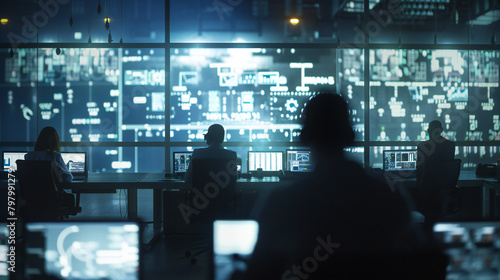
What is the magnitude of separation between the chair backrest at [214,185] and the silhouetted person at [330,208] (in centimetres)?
252

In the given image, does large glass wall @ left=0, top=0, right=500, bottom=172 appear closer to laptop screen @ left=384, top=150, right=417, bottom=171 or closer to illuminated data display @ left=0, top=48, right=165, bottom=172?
illuminated data display @ left=0, top=48, right=165, bottom=172

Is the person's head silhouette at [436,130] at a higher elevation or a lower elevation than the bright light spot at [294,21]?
lower

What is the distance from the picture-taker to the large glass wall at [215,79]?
5.43 metres

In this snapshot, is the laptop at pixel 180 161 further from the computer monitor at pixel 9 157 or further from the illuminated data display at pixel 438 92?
the illuminated data display at pixel 438 92

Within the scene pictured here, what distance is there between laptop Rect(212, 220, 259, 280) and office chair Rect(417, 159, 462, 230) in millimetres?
3489

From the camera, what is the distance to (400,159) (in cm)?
503

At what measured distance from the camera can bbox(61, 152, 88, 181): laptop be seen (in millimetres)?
4867

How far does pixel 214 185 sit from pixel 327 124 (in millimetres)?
2607

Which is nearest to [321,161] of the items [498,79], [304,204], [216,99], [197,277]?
[304,204]

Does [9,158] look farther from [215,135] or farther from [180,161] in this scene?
[215,135]

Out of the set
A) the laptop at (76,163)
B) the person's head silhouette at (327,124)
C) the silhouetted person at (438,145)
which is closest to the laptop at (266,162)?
the silhouetted person at (438,145)

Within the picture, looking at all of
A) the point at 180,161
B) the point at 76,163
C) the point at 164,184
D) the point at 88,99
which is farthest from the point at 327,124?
the point at 88,99

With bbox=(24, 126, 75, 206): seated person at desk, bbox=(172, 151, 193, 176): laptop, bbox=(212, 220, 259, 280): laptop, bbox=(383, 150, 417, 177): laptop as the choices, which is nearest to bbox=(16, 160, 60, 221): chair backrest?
bbox=(24, 126, 75, 206): seated person at desk

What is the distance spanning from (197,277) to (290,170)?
199 cm
